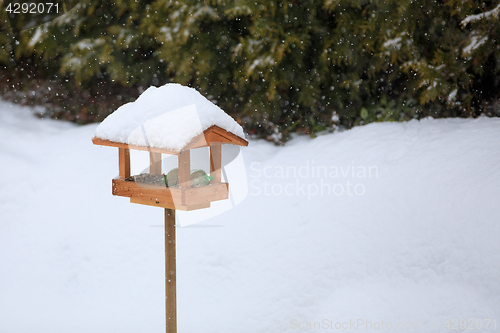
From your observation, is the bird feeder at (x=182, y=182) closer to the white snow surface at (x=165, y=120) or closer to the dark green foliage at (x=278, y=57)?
the white snow surface at (x=165, y=120)

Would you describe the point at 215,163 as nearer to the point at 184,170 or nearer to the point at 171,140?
the point at 184,170

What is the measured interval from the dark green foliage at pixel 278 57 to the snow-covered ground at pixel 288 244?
768 millimetres

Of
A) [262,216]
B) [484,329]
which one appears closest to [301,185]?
[262,216]

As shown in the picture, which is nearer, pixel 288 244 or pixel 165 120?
pixel 165 120

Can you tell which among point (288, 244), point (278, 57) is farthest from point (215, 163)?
point (278, 57)

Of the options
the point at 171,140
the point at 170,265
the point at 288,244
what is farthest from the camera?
the point at 288,244

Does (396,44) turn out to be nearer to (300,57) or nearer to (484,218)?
(300,57)

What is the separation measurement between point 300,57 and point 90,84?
3.23m

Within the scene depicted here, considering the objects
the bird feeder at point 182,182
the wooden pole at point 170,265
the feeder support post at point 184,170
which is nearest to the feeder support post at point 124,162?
the bird feeder at point 182,182

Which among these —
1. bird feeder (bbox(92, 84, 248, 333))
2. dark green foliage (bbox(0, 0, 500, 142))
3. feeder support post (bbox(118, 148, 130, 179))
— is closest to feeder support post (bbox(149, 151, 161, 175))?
bird feeder (bbox(92, 84, 248, 333))

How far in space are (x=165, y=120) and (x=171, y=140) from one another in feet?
0.53

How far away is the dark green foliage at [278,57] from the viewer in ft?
17.2

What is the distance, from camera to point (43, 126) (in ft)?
19.4

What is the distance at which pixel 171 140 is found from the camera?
87.1 inches
